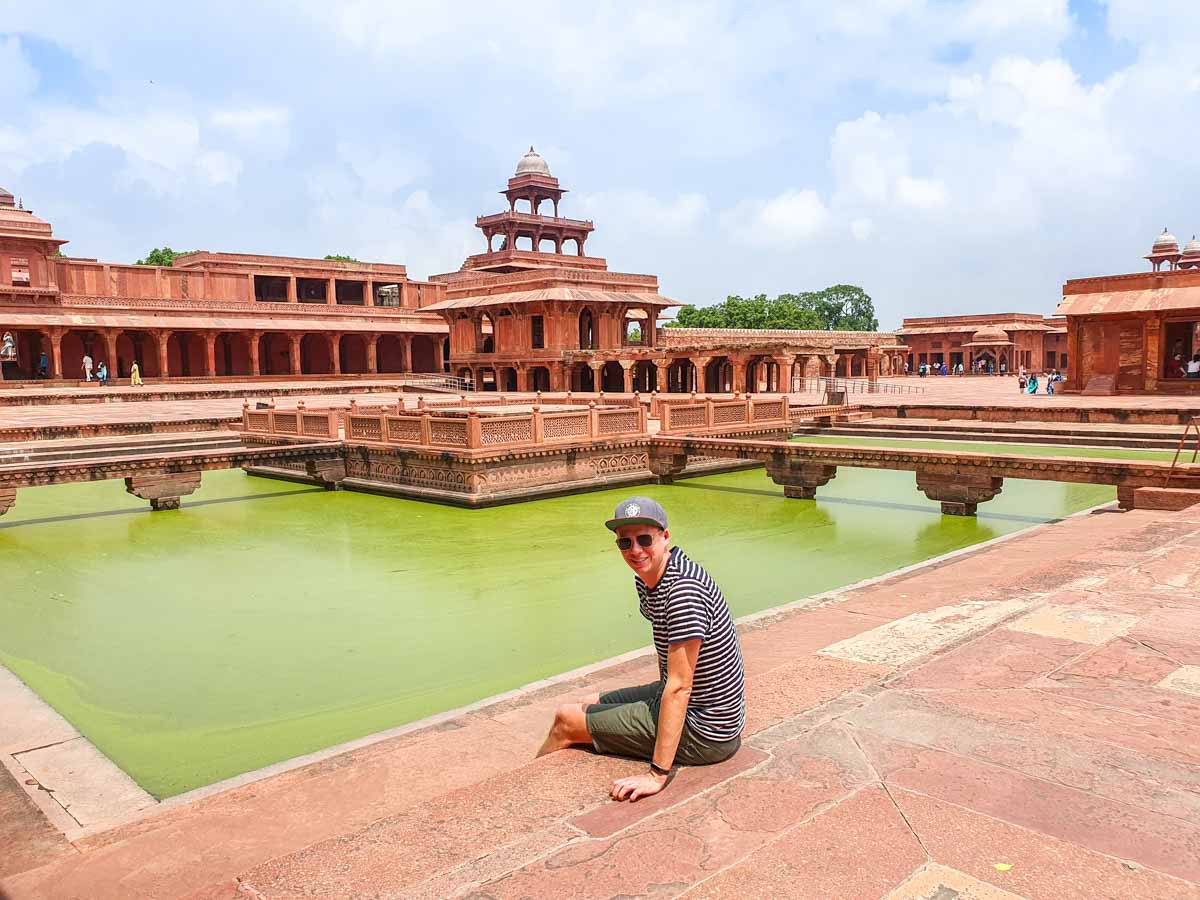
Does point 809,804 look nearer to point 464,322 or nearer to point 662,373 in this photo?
point 662,373

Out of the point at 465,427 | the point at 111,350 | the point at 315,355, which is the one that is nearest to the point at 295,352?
the point at 315,355

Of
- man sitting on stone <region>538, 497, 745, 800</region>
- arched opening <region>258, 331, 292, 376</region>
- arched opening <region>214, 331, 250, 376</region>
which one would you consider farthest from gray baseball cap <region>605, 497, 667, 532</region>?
arched opening <region>258, 331, 292, 376</region>

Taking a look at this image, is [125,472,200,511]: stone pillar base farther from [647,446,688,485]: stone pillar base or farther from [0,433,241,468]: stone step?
[647,446,688,485]: stone pillar base

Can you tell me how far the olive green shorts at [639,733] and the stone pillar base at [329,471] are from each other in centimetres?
1567

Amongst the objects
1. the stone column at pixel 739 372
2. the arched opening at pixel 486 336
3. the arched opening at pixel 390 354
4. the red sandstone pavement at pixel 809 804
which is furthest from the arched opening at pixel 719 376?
the red sandstone pavement at pixel 809 804

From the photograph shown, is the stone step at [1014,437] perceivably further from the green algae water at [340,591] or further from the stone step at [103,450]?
the stone step at [103,450]

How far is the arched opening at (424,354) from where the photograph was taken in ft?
155

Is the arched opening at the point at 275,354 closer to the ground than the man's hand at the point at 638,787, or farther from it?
farther from it

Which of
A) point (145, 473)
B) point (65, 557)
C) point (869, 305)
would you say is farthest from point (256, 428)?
point (869, 305)

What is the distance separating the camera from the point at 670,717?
3236 millimetres

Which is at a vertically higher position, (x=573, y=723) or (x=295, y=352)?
(x=295, y=352)

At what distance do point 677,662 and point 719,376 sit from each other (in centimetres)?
3728

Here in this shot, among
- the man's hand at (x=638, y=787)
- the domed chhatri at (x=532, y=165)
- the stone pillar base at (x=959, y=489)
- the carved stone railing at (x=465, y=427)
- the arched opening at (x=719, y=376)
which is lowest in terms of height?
the stone pillar base at (x=959, y=489)

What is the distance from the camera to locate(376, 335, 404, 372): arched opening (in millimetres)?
46031
